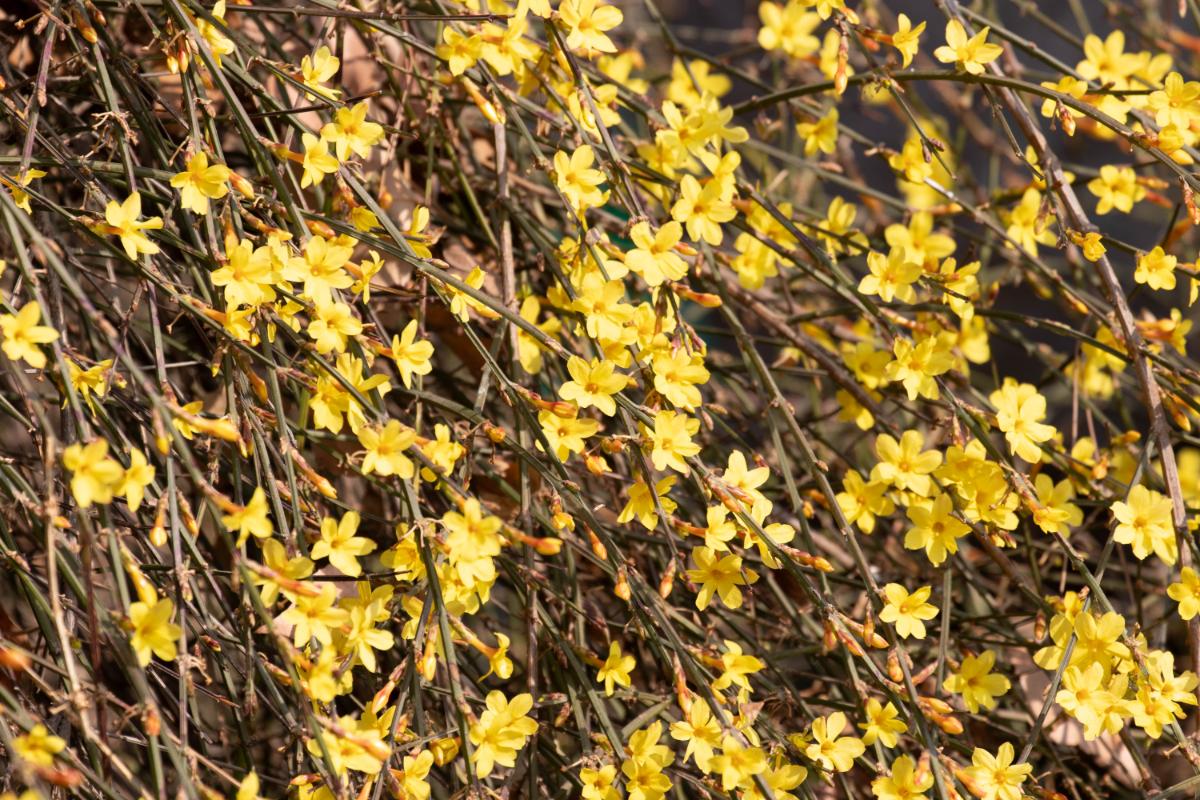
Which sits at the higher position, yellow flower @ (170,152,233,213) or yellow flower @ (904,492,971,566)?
yellow flower @ (170,152,233,213)

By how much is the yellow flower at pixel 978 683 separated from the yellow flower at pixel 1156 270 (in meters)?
0.51

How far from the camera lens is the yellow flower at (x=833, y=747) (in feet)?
3.93

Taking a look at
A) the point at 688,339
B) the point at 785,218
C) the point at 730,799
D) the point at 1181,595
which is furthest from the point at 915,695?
the point at 785,218

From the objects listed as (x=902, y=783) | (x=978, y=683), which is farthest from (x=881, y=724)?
(x=978, y=683)

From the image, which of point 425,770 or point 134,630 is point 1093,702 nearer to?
point 425,770

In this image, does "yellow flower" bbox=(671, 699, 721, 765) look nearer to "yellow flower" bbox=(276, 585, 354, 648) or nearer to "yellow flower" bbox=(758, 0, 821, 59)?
"yellow flower" bbox=(276, 585, 354, 648)

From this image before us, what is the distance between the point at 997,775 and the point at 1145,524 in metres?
0.37

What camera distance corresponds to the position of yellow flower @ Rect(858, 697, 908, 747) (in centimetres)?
124

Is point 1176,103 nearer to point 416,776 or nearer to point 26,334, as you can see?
point 416,776

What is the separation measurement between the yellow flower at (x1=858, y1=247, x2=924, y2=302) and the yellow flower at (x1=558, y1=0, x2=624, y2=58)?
1.46 feet

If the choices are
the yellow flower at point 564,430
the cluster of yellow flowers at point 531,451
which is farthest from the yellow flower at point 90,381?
the yellow flower at point 564,430

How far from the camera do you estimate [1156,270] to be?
4.64 feet

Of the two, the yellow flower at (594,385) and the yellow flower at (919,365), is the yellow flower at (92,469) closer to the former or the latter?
the yellow flower at (594,385)

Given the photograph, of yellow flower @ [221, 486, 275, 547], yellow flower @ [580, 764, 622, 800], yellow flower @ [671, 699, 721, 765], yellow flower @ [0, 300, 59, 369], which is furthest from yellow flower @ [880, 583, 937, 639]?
yellow flower @ [0, 300, 59, 369]
